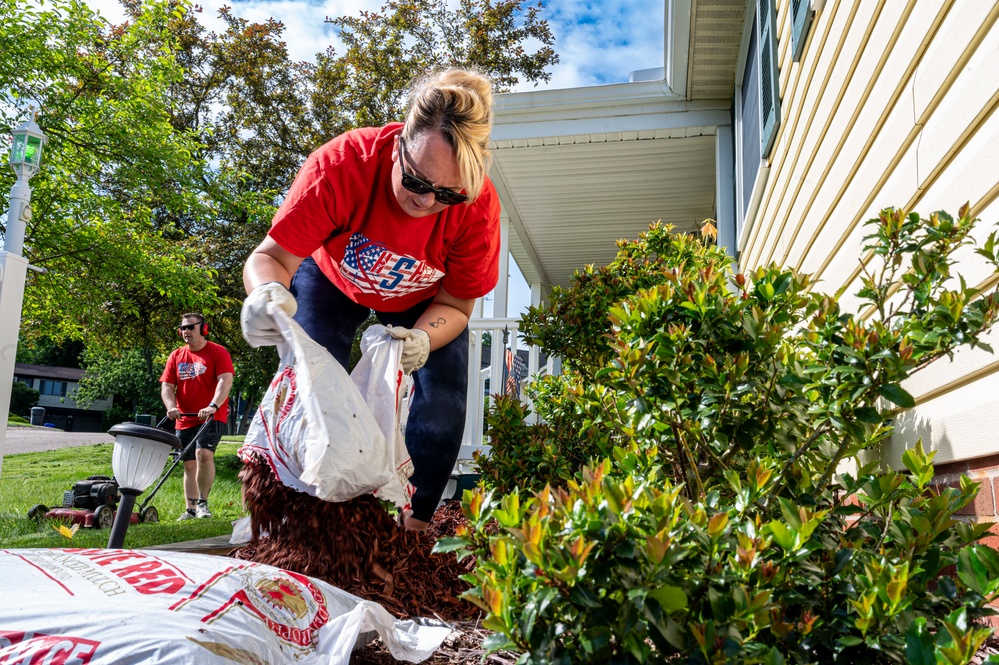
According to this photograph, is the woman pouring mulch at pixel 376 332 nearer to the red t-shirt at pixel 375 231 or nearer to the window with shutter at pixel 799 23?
the red t-shirt at pixel 375 231

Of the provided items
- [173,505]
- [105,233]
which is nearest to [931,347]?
[173,505]

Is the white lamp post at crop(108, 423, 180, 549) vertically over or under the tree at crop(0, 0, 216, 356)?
under

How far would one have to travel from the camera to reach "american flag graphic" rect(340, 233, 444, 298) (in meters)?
2.65

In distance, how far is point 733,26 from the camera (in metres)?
5.38

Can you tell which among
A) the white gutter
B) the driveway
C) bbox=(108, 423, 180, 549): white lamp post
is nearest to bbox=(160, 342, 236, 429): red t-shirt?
bbox=(108, 423, 180, 549): white lamp post

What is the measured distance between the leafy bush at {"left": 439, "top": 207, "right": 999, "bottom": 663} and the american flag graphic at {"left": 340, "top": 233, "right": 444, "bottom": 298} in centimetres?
92

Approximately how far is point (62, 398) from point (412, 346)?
68.3 m

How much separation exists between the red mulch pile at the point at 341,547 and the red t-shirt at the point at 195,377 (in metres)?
4.85

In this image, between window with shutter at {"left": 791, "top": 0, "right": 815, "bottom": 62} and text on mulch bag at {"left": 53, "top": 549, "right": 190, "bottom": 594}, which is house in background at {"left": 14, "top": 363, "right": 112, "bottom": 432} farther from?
text on mulch bag at {"left": 53, "top": 549, "right": 190, "bottom": 594}

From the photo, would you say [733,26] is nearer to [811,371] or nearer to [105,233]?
[811,371]

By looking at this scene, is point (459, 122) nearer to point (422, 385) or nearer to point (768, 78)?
point (422, 385)

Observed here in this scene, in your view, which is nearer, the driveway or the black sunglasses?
the black sunglasses

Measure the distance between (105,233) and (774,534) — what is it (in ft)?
32.3

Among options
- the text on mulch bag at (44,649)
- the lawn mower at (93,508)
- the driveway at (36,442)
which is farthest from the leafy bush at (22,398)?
the text on mulch bag at (44,649)
